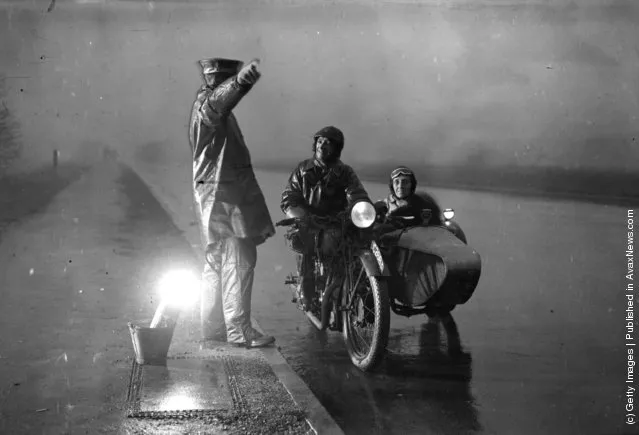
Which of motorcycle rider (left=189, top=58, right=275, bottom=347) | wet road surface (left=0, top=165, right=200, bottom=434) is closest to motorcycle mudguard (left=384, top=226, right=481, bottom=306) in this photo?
motorcycle rider (left=189, top=58, right=275, bottom=347)

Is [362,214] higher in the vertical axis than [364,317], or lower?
higher

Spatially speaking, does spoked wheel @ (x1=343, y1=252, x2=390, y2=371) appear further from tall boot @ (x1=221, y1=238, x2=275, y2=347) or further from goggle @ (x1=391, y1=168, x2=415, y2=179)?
goggle @ (x1=391, y1=168, x2=415, y2=179)

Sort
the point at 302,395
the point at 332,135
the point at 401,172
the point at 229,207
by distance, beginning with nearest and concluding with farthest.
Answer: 1. the point at 302,395
2. the point at 229,207
3. the point at 332,135
4. the point at 401,172

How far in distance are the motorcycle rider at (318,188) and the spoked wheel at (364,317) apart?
503 mm

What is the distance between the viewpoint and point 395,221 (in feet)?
22.5

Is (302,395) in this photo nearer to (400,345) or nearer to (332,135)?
(400,345)

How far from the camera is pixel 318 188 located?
22.6ft

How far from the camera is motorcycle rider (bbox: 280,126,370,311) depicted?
22.3 feet

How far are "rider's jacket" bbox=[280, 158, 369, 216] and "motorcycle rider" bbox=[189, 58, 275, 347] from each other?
36 centimetres

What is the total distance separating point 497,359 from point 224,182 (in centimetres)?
280

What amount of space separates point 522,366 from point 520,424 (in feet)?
4.90

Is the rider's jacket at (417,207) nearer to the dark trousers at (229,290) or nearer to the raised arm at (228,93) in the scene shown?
the dark trousers at (229,290)

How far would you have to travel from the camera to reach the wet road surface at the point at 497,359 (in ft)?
16.6

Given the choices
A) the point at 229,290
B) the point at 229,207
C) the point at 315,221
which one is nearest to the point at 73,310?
the point at 229,290
